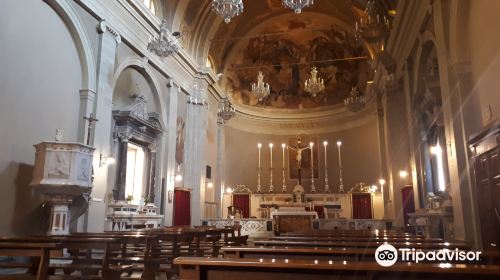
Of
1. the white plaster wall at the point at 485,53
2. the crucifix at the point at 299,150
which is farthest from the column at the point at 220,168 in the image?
the white plaster wall at the point at 485,53

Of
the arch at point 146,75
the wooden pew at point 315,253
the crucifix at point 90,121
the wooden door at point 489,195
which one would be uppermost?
the arch at point 146,75

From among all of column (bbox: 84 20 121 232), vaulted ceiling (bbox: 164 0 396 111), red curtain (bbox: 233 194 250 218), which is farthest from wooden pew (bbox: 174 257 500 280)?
red curtain (bbox: 233 194 250 218)

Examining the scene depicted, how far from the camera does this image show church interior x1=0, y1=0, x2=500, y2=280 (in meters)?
4.27

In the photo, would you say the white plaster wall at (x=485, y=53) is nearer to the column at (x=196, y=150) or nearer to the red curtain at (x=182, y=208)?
the red curtain at (x=182, y=208)

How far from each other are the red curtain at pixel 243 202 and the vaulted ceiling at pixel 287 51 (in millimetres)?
4722

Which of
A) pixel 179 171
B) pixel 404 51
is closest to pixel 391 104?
pixel 404 51

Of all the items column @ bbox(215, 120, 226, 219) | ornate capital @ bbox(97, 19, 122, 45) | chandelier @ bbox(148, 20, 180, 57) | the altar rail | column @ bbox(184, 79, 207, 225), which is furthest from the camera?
column @ bbox(215, 120, 226, 219)

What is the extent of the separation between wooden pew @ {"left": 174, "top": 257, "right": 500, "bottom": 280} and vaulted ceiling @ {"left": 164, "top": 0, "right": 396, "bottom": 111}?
13744 millimetres

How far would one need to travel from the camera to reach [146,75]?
37.5 feet

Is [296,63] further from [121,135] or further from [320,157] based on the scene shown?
[121,135]

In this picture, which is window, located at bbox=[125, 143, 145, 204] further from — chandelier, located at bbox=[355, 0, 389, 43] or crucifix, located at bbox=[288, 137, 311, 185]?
crucifix, located at bbox=[288, 137, 311, 185]

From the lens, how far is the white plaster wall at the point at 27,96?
21.4 ft

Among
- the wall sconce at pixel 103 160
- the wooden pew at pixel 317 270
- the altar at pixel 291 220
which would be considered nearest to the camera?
the wooden pew at pixel 317 270

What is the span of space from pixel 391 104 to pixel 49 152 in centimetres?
1037
